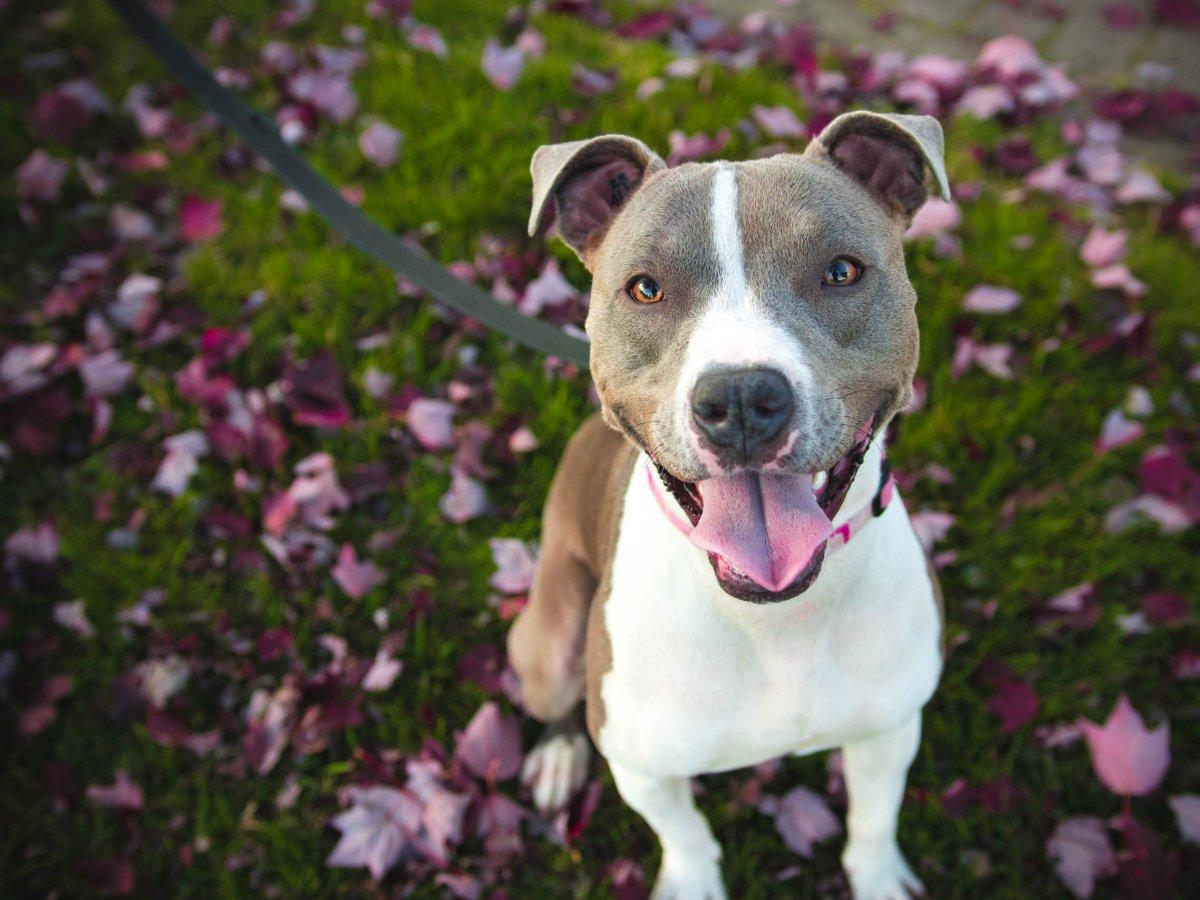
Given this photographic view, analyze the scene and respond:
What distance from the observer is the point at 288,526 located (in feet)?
12.4

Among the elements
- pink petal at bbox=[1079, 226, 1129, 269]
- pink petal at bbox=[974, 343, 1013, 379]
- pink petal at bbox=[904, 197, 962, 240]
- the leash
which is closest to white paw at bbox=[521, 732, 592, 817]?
the leash

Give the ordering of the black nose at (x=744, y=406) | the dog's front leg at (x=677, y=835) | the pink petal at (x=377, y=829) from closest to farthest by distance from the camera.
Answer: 1. the black nose at (x=744, y=406)
2. the dog's front leg at (x=677, y=835)
3. the pink petal at (x=377, y=829)

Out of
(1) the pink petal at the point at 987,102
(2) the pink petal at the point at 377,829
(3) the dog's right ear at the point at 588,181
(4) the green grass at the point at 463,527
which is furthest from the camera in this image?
(1) the pink petal at the point at 987,102

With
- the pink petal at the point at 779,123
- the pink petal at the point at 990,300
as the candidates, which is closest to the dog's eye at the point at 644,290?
the pink petal at the point at 990,300

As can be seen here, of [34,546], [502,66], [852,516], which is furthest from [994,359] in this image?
[34,546]

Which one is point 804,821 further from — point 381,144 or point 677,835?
point 381,144

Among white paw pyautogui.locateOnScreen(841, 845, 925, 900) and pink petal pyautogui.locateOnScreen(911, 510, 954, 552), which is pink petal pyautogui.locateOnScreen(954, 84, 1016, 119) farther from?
white paw pyautogui.locateOnScreen(841, 845, 925, 900)

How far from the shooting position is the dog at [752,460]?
71.4 inches

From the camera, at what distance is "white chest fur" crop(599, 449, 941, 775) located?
2.12m

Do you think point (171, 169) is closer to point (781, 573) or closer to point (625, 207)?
point (625, 207)

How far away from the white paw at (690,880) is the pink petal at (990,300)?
2.39 m

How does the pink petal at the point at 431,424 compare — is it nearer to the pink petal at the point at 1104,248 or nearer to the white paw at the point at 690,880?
the white paw at the point at 690,880

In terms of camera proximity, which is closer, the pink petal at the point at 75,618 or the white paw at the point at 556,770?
the white paw at the point at 556,770

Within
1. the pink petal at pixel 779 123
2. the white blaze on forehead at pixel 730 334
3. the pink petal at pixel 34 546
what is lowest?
the pink petal at pixel 34 546
